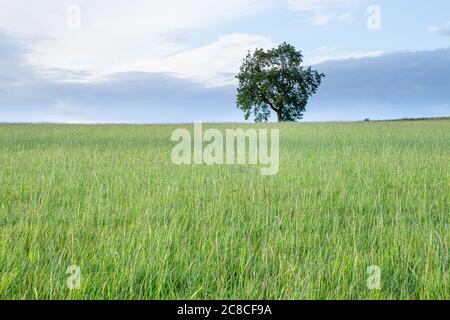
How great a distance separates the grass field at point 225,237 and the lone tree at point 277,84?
4425cm

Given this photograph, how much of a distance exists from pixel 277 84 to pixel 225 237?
4984cm

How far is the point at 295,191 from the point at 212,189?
1416 millimetres

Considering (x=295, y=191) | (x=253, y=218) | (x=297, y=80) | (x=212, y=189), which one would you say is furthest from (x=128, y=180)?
(x=297, y=80)

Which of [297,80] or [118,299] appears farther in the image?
[297,80]

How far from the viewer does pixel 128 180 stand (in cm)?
869

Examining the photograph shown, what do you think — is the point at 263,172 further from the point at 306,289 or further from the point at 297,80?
the point at 297,80

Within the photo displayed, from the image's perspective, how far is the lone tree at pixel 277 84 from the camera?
52.6m

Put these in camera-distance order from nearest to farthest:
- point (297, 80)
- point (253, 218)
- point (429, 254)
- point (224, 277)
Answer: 1. point (224, 277)
2. point (429, 254)
3. point (253, 218)
4. point (297, 80)

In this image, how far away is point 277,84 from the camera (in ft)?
173

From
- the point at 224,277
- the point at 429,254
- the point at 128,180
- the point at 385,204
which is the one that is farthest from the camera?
the point at 128,180

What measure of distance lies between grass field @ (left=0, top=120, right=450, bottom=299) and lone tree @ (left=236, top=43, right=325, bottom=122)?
4425 cm

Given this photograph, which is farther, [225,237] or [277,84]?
[277,84]

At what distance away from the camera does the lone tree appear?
52562 mm

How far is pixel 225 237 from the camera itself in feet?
14.6
